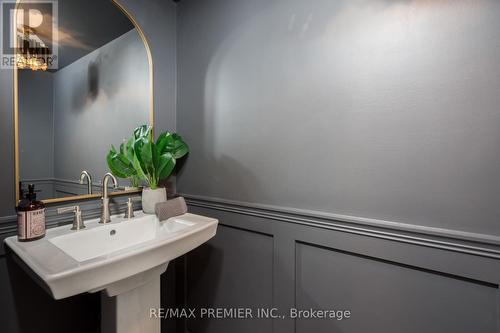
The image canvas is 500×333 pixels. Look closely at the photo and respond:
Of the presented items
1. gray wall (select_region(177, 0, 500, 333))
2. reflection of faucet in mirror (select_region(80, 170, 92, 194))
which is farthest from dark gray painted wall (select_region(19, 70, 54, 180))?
gray wall (select_region(177, 0, 500, 333))

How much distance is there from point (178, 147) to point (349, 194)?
944 mm

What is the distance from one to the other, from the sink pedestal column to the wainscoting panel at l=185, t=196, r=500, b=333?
423mm

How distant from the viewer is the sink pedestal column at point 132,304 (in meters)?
0.89

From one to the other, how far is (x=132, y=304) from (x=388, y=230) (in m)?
1.03

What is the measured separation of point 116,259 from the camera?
0.71 m

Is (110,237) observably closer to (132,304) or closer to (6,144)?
(132,304)

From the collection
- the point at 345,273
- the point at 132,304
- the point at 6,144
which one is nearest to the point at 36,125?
the point at 6,144

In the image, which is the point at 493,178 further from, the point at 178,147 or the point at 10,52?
the point at 10,52

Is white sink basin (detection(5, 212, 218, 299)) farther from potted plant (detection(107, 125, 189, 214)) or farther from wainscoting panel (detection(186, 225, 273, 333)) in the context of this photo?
wainscoting panel (detection(186, 225, 273, 333))

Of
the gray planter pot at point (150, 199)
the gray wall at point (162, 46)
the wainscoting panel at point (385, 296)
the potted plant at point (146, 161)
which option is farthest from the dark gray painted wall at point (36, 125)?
the wainscoting panel at point (385, 296)

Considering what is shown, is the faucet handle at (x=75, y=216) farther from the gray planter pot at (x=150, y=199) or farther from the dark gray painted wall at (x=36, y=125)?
the gray planter pot at (x=150, y=199)

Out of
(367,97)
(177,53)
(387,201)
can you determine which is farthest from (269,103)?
(177,53)

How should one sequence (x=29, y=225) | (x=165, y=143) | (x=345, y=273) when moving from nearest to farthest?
1. (x=29, y=225)
2. (x=345, y=273)
3. (x=165, y=143)

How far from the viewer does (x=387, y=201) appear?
0.89m
